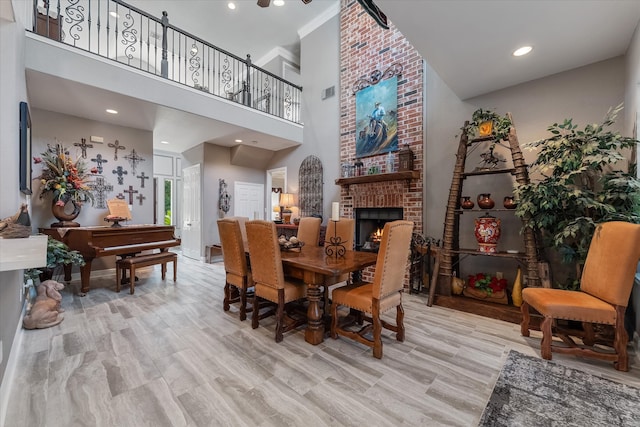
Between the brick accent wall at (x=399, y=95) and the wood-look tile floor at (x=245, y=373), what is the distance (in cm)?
194

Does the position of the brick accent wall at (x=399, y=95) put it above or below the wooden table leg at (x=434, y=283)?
above

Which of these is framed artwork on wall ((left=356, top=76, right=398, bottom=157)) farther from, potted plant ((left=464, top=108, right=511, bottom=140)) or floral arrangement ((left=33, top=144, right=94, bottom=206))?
floral arrangement ((left=33, top=144, right=94, bottom=206))

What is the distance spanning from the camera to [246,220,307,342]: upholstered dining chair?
233 centimetres

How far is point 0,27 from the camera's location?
73.8 inches

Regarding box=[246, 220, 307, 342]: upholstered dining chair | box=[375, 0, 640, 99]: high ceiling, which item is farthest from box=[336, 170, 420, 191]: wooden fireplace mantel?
box=[246, 220, 307, 342]: upholstered dining chair

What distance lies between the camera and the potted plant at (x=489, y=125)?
292 cm

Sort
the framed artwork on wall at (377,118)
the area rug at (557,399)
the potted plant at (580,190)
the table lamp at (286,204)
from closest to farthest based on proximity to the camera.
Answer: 1. the area rug at (557,399)
2. the potted plant at (580,190)
3. the framed artwork on wall at (377,118)
4. the table lamp at (286,204)

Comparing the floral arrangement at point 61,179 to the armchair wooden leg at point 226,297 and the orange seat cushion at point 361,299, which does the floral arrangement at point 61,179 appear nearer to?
the armchair wooden leg at point 226,297

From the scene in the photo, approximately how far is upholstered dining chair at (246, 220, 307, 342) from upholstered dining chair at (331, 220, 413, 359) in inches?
17.1

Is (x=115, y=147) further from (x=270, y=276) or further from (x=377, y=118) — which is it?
(x=377, y=118)

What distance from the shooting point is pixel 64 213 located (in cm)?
384

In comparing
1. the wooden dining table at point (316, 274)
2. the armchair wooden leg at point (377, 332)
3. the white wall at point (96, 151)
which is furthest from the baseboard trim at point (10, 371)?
the white wall at point (96, 151)

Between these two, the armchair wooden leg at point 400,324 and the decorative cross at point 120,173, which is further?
the decorative cross at point 120,173

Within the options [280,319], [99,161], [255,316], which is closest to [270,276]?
[280,319]
